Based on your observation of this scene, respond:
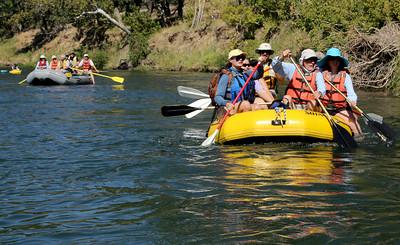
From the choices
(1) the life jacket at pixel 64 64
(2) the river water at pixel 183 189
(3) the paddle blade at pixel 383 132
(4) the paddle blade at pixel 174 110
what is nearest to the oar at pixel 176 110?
(4) the paddle blade at pixel 174 110

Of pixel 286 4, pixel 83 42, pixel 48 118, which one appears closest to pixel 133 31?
pixel 83 42

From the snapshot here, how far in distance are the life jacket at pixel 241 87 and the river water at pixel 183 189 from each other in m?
0.89

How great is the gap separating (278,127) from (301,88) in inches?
56.3

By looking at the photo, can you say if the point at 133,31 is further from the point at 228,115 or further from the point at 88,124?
the point at 228,115

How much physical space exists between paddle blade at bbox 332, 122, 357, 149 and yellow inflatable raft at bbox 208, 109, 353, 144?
0.06m

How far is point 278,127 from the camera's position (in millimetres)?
8633

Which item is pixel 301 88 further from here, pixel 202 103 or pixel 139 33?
pixel 139 33

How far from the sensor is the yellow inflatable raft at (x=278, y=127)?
8617mm

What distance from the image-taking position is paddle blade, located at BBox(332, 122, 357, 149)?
8.82 m

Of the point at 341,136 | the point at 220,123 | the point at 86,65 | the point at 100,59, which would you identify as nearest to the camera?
the point at 341,136

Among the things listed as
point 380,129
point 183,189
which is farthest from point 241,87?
point 183,189

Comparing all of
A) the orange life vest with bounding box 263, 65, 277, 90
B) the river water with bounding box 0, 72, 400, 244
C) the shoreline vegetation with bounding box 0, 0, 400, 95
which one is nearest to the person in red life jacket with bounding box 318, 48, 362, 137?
the river water with bounding box 0, 72, 400, 244

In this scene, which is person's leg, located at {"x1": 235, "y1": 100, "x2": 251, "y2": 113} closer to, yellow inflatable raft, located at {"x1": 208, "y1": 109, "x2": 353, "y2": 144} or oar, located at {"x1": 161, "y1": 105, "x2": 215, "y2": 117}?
yellow inflatable raft, located at {"x1": 208, "y1": 109, "x2": 353, "y2": 144}

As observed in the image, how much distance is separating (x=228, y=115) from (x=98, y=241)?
4.64 metres
